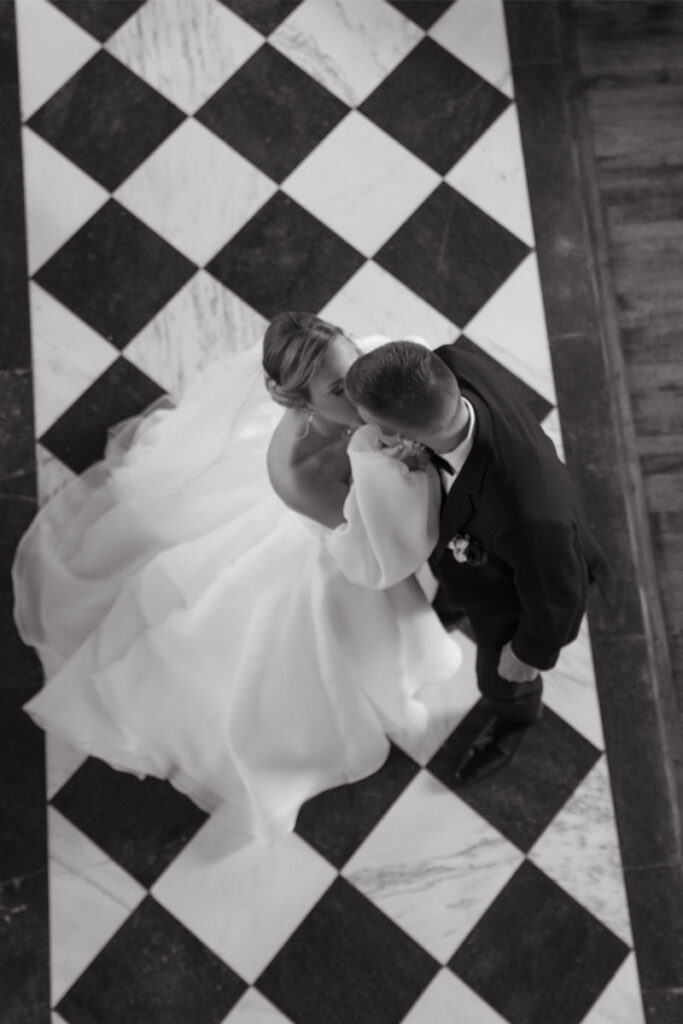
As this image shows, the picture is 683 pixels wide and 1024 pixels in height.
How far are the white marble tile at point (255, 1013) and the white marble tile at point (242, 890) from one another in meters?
0.07

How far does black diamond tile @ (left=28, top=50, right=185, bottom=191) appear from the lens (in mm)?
3281

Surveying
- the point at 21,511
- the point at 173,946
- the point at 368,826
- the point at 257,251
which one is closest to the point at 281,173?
the point at 257,251

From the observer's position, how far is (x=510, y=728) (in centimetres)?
275

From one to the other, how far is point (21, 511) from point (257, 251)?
1081 mm

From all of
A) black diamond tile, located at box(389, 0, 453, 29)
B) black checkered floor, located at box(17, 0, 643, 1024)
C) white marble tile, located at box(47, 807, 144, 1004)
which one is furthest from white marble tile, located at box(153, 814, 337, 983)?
black diamond tile, located at box(389, 0, 453, 29)

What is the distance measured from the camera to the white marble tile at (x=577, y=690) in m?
2.82

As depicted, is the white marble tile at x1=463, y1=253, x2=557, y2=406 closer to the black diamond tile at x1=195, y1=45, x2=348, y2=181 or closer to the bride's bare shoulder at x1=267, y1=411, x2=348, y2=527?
the black diamond tile at x1=195, y1=45, x2=348, y2=181

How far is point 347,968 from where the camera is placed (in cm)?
263

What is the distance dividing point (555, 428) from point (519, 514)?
1.31 metres

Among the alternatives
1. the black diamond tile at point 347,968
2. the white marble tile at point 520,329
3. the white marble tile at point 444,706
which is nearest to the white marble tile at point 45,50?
the white marble tile at point 520,329

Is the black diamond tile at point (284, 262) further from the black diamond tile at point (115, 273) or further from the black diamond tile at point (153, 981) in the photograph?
the black diamond tile at point (153, 981)

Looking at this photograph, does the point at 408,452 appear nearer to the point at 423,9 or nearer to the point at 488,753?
the point at 488,753

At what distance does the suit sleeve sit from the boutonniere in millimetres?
50

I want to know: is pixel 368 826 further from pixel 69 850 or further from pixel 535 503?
pixel 535 503
